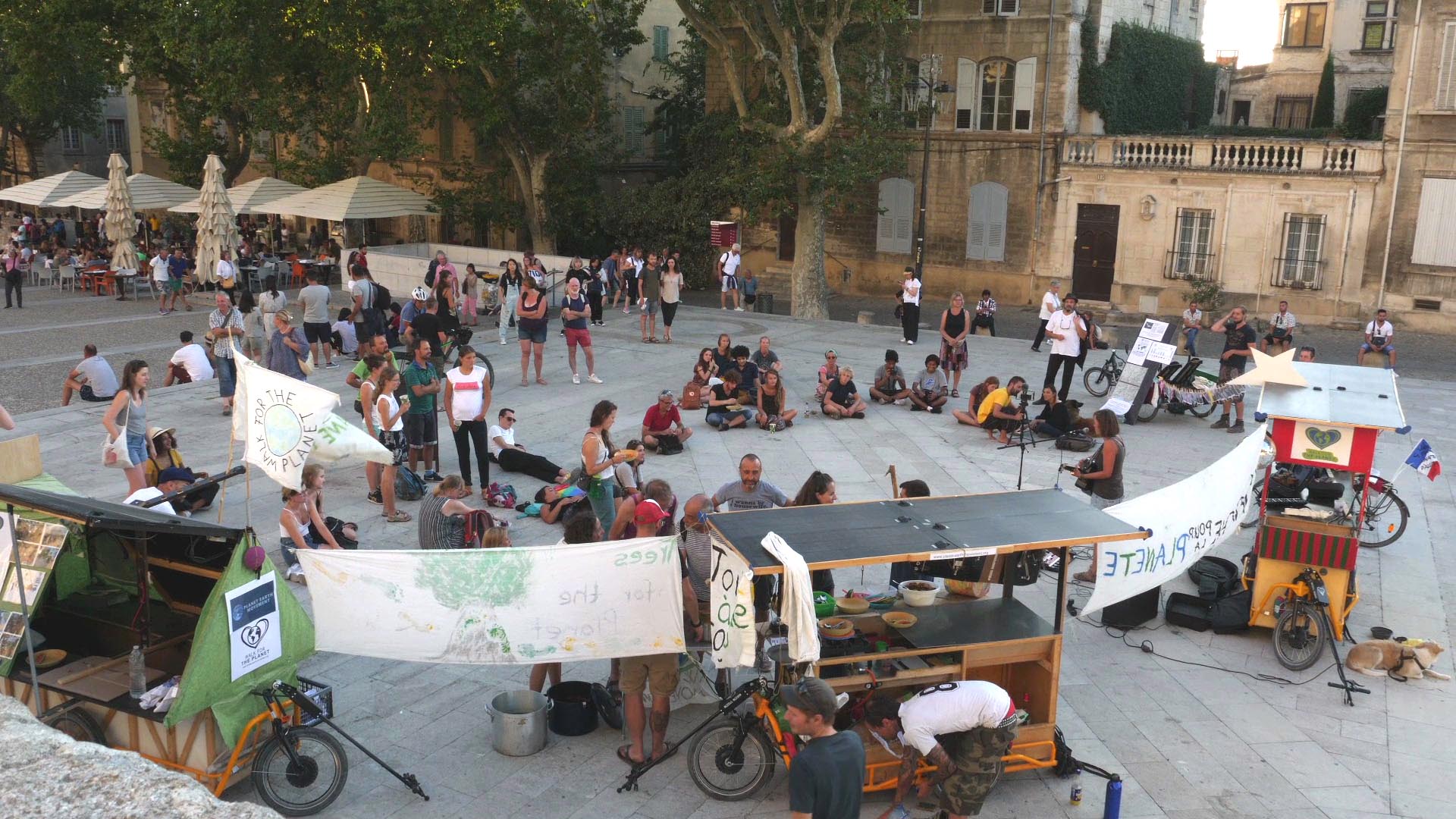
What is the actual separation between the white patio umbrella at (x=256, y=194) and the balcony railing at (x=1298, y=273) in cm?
2583

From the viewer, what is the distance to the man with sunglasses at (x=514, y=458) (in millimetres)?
13758

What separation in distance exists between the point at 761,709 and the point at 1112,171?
26162 millimetres

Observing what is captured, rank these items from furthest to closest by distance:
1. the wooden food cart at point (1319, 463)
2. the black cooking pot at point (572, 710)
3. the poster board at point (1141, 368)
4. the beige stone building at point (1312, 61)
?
the beige stone building at point (1312, 61) → the poster board at point (1141, 368) → the wooden food cart at point (1319, 463) → the black cooking pot at point (572, 710)

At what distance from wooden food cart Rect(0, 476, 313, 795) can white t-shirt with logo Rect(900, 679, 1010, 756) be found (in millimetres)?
3818

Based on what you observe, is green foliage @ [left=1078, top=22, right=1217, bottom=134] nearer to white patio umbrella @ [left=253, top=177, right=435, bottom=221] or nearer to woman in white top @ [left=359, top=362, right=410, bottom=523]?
white patio umbrella @ [left=253, top=177, right=435, bottom=221]

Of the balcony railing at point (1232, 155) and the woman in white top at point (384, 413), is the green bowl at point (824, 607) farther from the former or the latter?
the balcony railing at point (1232, 155)

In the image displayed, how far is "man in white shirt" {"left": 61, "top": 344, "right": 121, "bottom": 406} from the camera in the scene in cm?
1574

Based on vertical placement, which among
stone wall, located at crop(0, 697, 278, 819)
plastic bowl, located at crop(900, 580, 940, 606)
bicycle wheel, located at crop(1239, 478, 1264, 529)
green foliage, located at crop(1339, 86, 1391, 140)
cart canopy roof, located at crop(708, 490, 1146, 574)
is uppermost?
green foliage, located at crop(1339, 86, 1391, 140)

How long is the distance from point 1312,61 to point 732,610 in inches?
1536

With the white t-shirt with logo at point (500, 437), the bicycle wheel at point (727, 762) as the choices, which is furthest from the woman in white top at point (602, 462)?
the bicycle wheel at point (727, 762)

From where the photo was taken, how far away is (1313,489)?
1180 centimetres

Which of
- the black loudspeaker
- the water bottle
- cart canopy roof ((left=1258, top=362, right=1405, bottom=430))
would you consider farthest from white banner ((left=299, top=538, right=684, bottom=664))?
cart canopy roof ((left=1258, top=362, right=1405, bottom=430))

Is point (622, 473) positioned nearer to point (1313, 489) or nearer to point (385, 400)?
point (385, 400)

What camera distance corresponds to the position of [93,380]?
15883 millimetres
